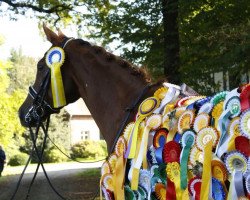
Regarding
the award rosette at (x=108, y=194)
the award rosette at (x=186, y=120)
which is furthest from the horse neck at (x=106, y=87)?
the award rosette at (x=186, y=120)

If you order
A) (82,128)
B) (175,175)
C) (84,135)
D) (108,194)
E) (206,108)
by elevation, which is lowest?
(84,135)

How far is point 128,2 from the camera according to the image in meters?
11.0

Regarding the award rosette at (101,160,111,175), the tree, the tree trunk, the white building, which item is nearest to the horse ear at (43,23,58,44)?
the award rosette at (101,160,111,175)

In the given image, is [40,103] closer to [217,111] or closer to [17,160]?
[217,111]

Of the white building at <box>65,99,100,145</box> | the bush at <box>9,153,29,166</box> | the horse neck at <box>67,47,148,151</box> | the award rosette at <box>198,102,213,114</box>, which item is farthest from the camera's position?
the white building at <box>65,99,100,145</box>

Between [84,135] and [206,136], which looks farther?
[84,135]

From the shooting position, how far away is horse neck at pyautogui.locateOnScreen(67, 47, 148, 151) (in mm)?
3811

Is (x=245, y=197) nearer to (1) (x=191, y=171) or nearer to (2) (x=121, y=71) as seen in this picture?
(1) (x=191, y=171)

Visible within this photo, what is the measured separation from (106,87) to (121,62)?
0.90 feet

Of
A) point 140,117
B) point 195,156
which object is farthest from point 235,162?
point 140,117

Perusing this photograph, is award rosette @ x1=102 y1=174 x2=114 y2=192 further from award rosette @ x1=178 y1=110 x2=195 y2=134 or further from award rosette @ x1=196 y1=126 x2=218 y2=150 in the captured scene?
award rosette @ x1=196 y1=126 x2=218 y2=150

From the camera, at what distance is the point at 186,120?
3.02 meters

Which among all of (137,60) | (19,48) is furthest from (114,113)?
(19,48)

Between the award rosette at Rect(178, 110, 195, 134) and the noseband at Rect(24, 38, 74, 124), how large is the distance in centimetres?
166
